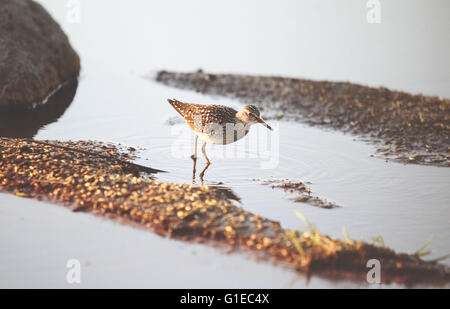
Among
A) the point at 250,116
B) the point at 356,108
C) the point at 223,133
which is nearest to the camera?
the point at 223,133

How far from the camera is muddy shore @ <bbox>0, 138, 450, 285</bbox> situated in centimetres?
548

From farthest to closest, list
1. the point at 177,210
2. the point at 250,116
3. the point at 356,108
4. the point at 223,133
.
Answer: the point at 356,108, the point at 250,116, the point at 223,133, the point at 177,210

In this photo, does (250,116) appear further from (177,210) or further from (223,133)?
(177,210)

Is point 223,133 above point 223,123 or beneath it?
beneath

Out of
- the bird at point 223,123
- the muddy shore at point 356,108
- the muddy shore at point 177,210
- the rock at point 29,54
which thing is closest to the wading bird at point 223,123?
the bird at point 223,123

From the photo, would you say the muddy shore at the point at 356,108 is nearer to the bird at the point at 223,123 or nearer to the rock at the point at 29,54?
the bird at the point at 223,123

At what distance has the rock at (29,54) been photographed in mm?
11781

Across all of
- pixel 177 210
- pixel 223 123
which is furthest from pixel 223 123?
pixel 177 210

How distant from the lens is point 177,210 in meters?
6.40

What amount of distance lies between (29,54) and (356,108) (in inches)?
339

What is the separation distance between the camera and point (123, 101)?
527 inches

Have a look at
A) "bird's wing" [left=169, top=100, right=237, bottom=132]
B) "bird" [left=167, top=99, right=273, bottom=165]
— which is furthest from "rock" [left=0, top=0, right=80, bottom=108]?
"bird" [left=167, top=99, right=273, bottom=165]
